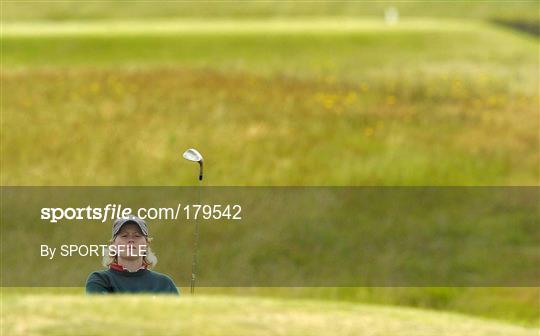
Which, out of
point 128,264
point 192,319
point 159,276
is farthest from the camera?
point 159,276

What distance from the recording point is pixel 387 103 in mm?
28922

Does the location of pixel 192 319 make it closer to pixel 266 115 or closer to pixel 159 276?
pixel 159 276

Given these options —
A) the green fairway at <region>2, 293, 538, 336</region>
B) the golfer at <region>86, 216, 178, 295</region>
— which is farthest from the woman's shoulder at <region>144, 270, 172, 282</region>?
the green fairway at <region>2, 293, 538, 336</region>

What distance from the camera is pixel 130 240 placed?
331 inches

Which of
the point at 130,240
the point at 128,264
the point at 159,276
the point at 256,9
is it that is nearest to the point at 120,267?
the point at 128,264

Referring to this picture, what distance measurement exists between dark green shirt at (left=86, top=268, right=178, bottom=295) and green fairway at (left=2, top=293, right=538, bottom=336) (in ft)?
0.31

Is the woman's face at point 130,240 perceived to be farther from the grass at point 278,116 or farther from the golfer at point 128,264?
the grass at point 278,116

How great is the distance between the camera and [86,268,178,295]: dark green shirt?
8492mm

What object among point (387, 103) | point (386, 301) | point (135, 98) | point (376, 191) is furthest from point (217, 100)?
point (386, 301)

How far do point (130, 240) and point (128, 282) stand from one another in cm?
45

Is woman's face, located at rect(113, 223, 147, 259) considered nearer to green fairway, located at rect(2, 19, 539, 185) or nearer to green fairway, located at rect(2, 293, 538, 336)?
green fairway, located at rect(2, 293, 538, 336)

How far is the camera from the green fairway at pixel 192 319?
785 centimetres

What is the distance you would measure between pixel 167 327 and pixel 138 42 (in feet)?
101

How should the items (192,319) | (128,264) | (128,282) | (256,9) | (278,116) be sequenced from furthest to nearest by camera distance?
(256,9)
(278,116)
(128,282)
(128,264)
(192,319)
